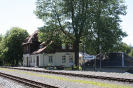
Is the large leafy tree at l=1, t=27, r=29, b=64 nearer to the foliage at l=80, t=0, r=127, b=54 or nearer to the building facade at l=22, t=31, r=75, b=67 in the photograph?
the building facade at l=22, t=31, r=75, b=67

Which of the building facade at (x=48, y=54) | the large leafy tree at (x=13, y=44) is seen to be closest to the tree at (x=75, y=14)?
the building facade at (x=48, y=54)

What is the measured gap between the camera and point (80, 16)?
32406mm

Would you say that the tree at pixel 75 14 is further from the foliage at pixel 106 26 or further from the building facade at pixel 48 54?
the building facade at pixel 48 54

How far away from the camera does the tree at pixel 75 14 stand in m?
33.8

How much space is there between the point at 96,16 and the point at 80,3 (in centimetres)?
368

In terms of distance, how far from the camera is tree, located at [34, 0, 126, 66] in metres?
33.8

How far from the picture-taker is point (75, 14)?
117 ft

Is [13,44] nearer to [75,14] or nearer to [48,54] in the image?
[48,54]

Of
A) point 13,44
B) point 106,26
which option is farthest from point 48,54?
point 13,44

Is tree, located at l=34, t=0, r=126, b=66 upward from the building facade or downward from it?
upward

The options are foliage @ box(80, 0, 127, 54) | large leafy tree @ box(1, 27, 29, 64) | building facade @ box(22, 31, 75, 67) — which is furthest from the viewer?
large leafy tree @ box(1, 27, 29, 64)

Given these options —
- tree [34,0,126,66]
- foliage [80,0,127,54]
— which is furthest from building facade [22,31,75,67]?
foliage [80,0,127,54]

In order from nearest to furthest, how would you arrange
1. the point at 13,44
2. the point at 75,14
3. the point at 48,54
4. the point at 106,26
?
the point at 106,26, the point at 75,14, the point at 48,54, the point at 13,44

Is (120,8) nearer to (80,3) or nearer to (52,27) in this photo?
(80,3)
